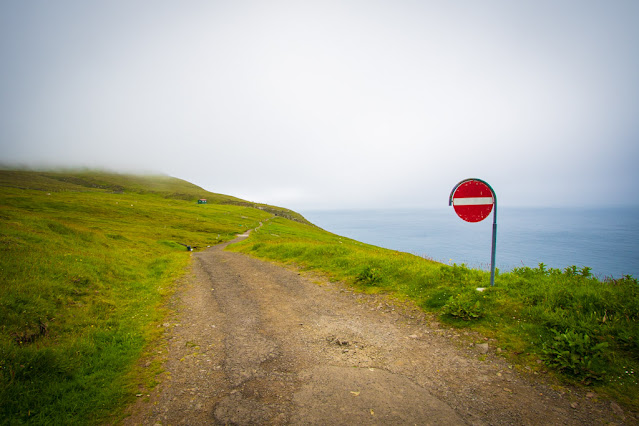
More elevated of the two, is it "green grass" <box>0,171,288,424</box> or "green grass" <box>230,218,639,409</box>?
"green grass" <box>230,218,639,409</box>

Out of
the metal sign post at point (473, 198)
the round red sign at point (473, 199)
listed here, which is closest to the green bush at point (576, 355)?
the metal sign post at point (473, 198)

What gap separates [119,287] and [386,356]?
11306 millimetres

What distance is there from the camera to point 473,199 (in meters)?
8.94

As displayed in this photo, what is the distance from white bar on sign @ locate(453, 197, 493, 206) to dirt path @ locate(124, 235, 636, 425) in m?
4.08

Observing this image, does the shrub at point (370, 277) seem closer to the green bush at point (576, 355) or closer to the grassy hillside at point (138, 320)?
the grassy hillside at point (138, 320)

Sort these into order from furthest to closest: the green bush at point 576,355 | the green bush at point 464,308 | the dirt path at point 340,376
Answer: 1. the green bush at point 464,308
2. the green bush at point 576,355
3. the dirt path at point 340,376

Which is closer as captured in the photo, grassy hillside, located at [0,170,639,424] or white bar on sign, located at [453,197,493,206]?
grassy hillside, located at [0,170,639,424]

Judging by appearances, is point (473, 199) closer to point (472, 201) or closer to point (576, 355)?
point (472, 201)

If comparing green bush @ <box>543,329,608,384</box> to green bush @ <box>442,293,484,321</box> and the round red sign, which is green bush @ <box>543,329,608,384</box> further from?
the round red sign

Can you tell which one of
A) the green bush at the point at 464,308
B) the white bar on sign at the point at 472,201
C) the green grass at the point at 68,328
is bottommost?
the green grass at the point at 68,328

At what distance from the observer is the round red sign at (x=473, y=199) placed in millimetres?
8823

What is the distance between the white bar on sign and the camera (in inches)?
347

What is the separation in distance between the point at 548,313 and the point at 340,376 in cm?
546

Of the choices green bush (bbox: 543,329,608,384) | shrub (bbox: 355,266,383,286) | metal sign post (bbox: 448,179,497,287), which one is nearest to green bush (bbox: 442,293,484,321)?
metal sign post (bbox: 448,179,497,287)
